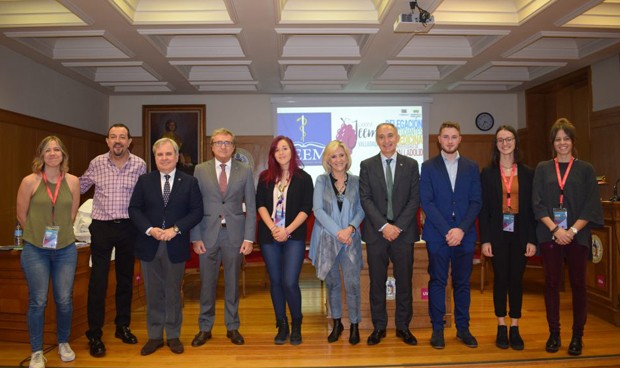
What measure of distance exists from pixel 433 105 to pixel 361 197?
6.29 m

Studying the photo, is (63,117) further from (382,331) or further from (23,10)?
(382,331)

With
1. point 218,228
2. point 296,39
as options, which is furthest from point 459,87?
point 218,228

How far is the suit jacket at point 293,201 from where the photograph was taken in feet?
10.8

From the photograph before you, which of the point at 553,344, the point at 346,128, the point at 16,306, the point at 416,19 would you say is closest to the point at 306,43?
the point at 416,19

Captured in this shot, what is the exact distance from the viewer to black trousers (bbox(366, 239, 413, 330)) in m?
3.27

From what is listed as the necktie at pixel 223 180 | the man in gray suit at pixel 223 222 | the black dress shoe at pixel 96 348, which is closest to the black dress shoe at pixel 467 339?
the man in gray suit at pixel 223 222

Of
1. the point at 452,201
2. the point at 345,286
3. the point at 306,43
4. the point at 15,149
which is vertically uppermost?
the point at 306,43

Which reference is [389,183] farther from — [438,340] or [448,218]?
[438,340]

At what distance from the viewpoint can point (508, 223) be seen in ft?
10.3

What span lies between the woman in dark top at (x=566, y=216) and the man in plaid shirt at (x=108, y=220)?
2968 millimetres

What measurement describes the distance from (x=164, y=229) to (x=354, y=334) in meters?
1.62

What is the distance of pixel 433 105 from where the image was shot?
354 inches

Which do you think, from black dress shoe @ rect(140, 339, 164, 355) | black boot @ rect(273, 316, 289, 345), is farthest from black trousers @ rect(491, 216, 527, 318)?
black dress shoe @ rect(140, 339, 164, 355)

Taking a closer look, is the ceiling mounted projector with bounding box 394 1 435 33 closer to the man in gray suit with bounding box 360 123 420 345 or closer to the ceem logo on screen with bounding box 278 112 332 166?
the man in gray suit with bounding box 360 123 420 345
